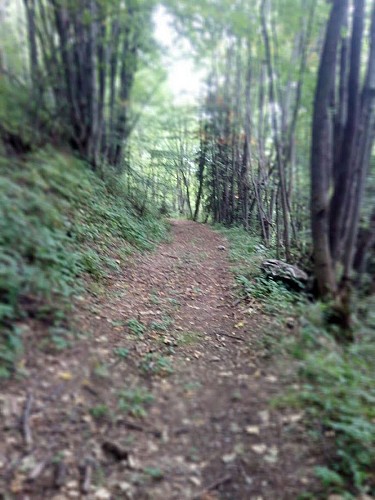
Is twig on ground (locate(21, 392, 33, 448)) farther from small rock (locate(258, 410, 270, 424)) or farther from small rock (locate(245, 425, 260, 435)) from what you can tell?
small rock (locate(258, 410, 270, 424))

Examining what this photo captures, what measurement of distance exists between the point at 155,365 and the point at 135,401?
65cm

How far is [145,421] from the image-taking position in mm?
3053

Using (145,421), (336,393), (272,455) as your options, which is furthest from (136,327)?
(336,393)

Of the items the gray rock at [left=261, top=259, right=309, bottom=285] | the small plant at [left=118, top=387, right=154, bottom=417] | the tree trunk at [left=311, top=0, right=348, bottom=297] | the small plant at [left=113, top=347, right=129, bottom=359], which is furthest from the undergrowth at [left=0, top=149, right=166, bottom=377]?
the tree trunk at [left=311, top=0, right=348, bottom=297]

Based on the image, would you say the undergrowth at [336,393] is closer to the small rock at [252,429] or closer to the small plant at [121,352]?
the small rock at [252,429]

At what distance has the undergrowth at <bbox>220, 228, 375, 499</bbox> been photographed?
8.44 ft

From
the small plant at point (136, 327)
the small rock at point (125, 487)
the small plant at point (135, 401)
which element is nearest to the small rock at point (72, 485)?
the small rock at point (125, 487)

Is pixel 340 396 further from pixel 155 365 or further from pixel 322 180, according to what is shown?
pixel 322 180

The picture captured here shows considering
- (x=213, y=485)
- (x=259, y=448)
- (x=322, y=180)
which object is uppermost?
(x=322, y=180)

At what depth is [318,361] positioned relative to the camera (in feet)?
10.5

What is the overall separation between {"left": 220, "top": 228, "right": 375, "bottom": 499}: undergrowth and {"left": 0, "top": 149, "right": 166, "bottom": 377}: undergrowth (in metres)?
2.31

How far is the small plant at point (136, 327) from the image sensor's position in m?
4.30

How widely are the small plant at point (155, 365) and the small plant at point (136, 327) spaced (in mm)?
404

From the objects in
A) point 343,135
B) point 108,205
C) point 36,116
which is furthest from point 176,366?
point 108,205
